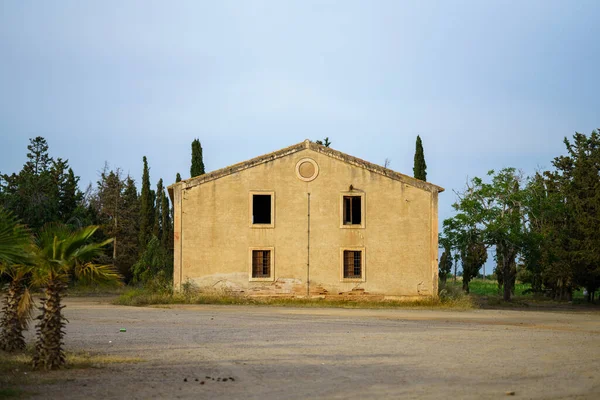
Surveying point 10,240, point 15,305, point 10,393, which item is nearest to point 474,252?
point 15,305

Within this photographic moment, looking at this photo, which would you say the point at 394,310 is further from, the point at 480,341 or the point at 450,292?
the point at 480,341

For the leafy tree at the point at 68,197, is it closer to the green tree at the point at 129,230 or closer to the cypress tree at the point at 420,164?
the green tree at the point at 129,230

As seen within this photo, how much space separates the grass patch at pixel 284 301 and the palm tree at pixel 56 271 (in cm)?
1923

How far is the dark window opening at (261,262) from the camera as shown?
3369 cm

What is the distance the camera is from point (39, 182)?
173ft

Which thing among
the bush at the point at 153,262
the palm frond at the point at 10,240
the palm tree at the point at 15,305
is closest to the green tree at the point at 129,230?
the bush at the point at 153,262

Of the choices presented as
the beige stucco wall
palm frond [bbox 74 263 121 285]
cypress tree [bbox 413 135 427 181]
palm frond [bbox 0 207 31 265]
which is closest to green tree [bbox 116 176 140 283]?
cypress tree [bbox 413 135 427 181]

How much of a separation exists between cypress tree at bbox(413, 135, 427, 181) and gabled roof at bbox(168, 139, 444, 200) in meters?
11.5

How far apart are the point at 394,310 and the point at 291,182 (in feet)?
24.3

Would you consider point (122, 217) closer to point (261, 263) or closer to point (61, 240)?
point (261, 263)

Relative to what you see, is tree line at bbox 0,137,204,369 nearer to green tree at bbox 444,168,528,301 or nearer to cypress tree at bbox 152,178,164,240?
cypress tree at bbox 152,178,164,240

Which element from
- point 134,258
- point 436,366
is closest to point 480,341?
point 436,366

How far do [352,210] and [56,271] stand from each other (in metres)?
22.4

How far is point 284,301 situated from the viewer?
3291 centimetres
